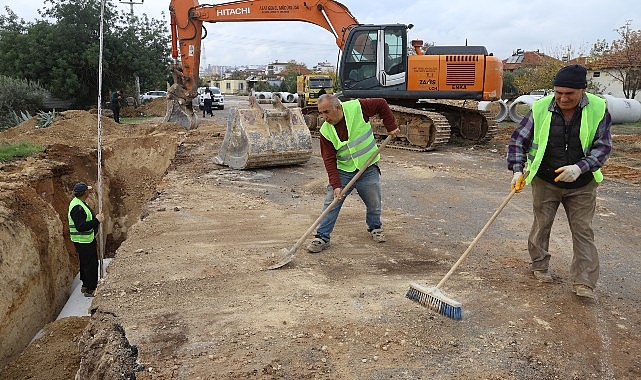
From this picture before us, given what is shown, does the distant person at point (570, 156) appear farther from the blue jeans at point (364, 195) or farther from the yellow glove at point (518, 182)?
the blue jeans at point (364, 195)

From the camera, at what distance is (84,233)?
7.18m

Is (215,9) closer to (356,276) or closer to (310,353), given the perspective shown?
(356,276)

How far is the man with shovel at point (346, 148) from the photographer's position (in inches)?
203

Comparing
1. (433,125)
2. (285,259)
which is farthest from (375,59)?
(285,259)

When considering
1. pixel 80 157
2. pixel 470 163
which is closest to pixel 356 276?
pixel 470 163

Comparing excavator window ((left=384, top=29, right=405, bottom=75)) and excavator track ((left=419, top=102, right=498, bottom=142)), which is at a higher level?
excavator window ((left=384, top=29, right=405, bottom=75))

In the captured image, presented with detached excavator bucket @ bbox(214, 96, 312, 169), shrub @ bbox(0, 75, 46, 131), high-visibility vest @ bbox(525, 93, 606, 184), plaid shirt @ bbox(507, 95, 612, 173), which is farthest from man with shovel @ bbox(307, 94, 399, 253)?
shrub @ bbox(0, 75, 46, 131)

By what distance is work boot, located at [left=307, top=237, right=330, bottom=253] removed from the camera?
517 cm

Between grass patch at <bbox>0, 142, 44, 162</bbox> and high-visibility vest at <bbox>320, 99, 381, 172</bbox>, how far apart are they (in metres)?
7.44

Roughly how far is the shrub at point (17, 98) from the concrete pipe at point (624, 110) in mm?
20739

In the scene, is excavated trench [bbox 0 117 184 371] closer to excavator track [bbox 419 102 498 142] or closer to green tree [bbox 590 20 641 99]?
excavator track [bbox 419 102 498 142]

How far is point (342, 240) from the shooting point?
5586mm

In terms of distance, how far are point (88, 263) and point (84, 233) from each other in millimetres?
541

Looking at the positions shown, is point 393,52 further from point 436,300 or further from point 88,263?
point 436,300
